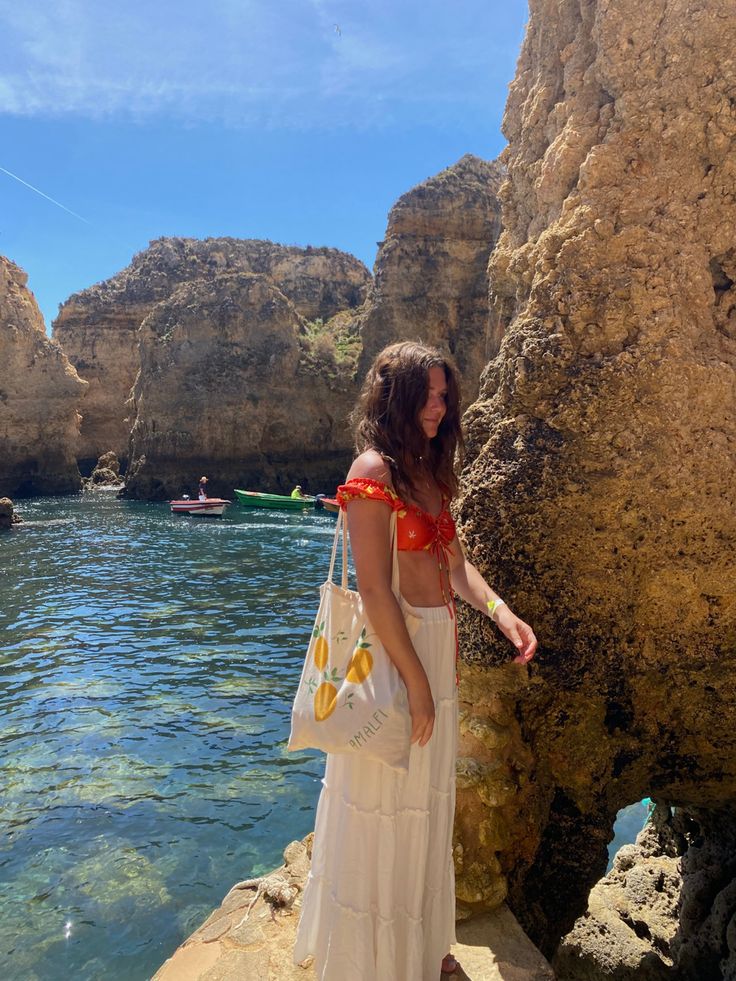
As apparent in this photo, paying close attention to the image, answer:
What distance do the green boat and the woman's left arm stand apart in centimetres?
2776

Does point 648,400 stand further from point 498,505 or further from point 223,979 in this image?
point 223,979

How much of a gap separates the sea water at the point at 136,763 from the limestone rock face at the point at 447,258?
73.0ft

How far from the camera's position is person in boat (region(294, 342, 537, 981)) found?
6.48 feet

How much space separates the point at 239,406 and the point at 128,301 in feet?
70.9

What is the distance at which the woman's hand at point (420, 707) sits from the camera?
6.46 ft

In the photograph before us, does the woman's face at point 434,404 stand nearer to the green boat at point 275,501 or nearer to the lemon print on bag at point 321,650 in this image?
the lemon print on bag at point 321,650

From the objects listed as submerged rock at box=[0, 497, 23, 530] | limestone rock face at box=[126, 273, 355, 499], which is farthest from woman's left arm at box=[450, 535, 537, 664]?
limestone rock face at box=[126, 273, 355, 499]

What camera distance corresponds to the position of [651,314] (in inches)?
110

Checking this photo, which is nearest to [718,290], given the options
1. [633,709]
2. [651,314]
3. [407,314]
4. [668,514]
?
[651,314]

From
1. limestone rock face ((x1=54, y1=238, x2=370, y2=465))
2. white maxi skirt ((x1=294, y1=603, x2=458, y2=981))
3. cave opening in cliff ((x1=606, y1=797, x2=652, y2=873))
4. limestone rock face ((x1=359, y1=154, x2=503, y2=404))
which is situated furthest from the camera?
limestone rock face ((x1=54, y1=238, x2=370, y2=465))

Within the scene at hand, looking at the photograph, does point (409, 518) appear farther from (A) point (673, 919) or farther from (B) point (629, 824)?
(B) point (629, 824)

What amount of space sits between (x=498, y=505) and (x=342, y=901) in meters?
1.56

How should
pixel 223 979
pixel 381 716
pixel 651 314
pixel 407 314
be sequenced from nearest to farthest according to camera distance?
pixel 381 716, pixel 223 979, pixel 651 314, pixel 407 314

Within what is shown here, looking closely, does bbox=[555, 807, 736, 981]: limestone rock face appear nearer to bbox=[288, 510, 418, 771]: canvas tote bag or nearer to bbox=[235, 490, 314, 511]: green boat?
bbox=[288, 510, 418, 771]: canvas tote bag
